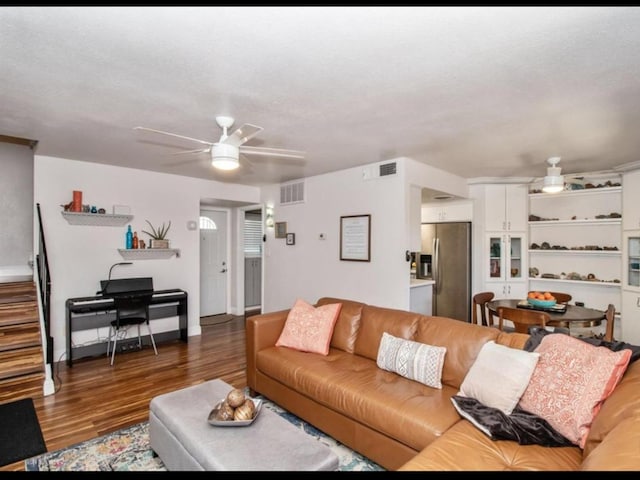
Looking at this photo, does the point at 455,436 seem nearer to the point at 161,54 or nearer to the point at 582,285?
the point at 161,54

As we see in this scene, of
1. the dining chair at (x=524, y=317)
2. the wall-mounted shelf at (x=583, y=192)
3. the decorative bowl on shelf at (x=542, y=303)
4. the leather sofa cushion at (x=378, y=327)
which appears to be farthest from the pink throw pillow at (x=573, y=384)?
the wall-mounted shelf at (x=583, y=192)

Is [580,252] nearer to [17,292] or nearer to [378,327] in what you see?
[378,327]

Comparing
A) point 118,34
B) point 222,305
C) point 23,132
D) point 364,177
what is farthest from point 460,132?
point 222,305

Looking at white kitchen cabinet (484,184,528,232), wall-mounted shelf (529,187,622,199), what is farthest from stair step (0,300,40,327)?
wall-mounted shelf (529,187,622,199)

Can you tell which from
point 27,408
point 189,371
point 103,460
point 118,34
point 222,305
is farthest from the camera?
point 222,305

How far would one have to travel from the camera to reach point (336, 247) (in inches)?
188

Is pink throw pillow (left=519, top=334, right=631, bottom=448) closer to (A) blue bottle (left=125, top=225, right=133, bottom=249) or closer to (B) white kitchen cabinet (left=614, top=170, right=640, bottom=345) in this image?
(B) white kitchen cabinet (left=614, top=170, right=640, bottom=345)

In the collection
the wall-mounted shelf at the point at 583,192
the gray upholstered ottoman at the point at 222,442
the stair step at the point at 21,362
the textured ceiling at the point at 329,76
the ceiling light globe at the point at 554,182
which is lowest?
the stair step at the point at 21,362

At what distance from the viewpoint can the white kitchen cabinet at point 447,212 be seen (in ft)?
18.3

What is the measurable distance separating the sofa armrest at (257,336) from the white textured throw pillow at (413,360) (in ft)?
3.50

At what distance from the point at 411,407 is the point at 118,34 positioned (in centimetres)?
257

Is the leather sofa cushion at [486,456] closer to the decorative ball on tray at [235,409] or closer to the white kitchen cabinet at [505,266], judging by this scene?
the decorative ball on tray at [235,409]

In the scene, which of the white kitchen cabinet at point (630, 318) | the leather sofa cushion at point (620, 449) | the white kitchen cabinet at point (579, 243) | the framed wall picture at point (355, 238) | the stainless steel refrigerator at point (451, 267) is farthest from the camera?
the stainless steel refrigerator at point (451, 267)

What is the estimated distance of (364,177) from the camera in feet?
14.4
